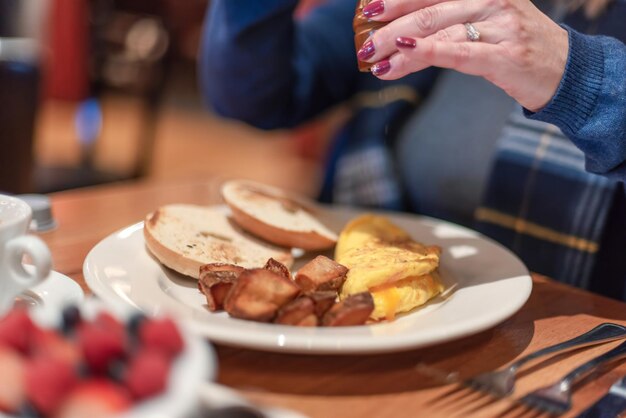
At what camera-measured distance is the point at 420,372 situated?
0.69m

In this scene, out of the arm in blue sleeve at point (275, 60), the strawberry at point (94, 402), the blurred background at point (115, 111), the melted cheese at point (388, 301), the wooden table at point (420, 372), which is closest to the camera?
the strawberry at point (94, 402)

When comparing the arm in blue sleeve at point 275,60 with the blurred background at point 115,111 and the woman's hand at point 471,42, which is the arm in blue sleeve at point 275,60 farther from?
the woman's hand at point 471,42

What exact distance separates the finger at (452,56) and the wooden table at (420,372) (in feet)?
0.94

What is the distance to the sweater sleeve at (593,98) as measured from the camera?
0.88 m

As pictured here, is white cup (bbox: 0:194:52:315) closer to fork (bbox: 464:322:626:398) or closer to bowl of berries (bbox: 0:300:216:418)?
bowl of berries (bbox: 0:300:216:418)

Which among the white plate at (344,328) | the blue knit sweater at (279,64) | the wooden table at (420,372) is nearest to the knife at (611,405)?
the wooden table at (420,372)

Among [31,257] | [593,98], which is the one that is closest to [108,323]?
[31,257]

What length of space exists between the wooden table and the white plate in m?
0.03

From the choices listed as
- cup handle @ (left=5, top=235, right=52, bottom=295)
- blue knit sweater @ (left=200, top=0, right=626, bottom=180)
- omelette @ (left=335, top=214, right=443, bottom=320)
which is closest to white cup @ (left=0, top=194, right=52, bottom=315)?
cup handle @ (left=5, top=235, right=52, bottom=295)

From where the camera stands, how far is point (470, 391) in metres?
0.65

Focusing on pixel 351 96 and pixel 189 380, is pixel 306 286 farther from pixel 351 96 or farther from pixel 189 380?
pixel 351 96

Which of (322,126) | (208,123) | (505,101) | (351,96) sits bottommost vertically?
(208,123)

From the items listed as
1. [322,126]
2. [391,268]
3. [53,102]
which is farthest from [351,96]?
[53,102]

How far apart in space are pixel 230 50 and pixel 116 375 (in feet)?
3.69
